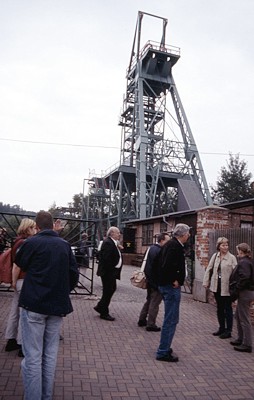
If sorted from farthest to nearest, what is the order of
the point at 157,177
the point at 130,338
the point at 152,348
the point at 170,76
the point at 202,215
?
the point at 170,76 < the point at 157,177 < the point at 202,215 < the point at 130,338 < the point at 152,348

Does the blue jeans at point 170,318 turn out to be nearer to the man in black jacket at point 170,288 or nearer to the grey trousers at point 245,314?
the man in black jacket at point 170,288

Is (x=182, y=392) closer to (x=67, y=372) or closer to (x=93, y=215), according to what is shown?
(x=67, y=372)

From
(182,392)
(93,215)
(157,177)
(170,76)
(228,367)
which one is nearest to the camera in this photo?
(182,392)

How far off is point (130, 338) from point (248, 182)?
3388 centimetres

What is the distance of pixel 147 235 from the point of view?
2617 centimetres

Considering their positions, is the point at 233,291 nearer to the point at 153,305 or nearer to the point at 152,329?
the point at 153,305

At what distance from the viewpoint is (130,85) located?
126 feet

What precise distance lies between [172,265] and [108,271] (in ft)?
8.41

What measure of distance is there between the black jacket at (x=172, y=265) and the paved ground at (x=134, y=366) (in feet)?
3.88

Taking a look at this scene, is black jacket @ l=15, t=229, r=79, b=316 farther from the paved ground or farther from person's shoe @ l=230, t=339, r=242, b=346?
person's shoe @ l=230, t=339, r=242, b=346

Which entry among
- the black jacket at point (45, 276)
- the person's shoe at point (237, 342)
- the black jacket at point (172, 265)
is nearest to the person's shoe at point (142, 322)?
the person's shoe at point (237, 342)

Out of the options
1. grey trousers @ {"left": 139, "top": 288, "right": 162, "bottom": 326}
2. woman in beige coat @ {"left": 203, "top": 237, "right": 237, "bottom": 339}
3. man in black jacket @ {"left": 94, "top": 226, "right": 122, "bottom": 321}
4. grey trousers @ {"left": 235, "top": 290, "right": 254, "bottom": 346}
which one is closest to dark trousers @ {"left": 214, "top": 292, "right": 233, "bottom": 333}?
woman in beige coat @ {"left": 203, "top": 237, "right": 237, "bottom": 339}

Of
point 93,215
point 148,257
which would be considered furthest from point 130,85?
point 148,257

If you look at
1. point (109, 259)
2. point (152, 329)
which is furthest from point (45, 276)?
point (109, 259)
